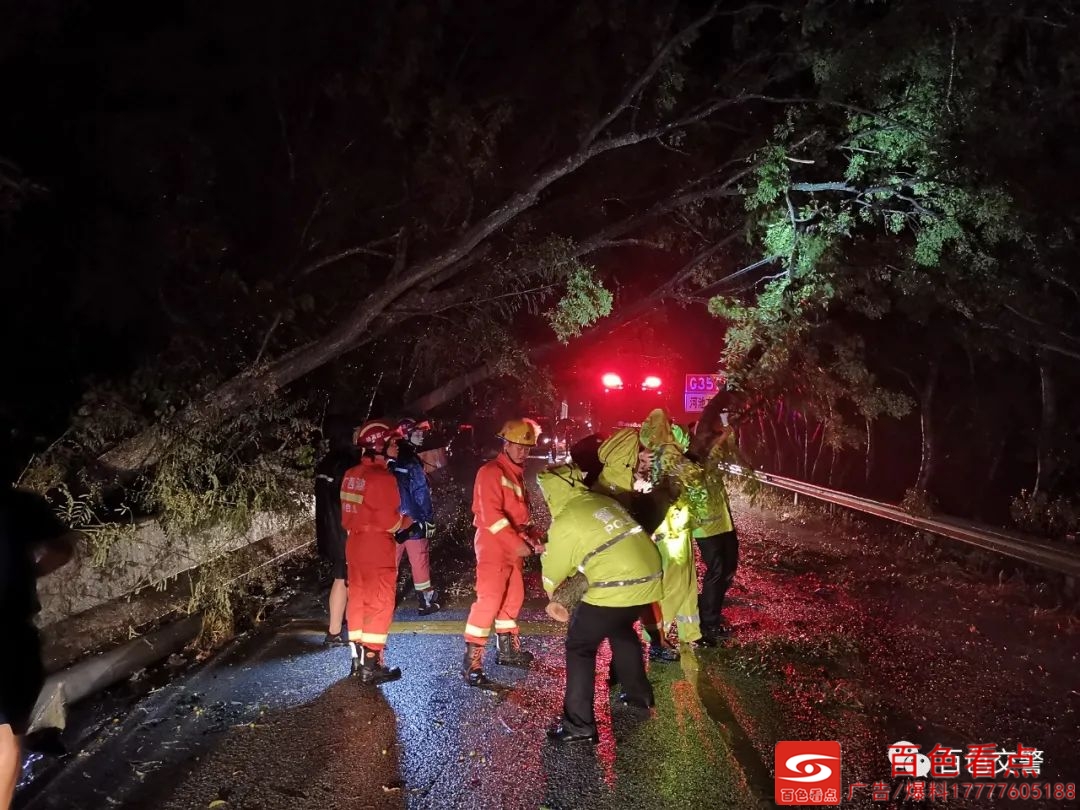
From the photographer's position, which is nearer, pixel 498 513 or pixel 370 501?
pixel 498 513

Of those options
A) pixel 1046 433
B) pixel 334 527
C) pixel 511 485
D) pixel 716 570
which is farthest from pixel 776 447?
pixel 511 485

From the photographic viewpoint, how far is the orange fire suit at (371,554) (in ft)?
17.0

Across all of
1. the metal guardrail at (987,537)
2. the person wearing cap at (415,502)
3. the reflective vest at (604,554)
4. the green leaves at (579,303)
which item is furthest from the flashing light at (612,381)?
the reflective vest at (604,554)

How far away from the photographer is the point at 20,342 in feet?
30.3

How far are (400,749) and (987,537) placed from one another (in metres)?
6.04

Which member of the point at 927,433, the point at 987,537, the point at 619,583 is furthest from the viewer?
the point at 927,433

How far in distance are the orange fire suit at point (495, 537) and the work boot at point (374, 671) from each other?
24.4 inches

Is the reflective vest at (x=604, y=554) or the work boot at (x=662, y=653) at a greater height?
the reflective vest at (x=604, y=554)

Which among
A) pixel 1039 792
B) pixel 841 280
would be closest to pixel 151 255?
pixel 841 280

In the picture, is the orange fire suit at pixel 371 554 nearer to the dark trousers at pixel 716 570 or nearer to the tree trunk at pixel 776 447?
the dark trousers at pixel 716 570

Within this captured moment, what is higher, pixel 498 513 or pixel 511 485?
pixel 511 485

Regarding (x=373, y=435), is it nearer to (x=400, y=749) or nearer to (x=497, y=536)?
(x=497, y=536)

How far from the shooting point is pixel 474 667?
5062 mm

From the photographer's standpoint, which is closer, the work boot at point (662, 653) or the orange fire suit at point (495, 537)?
the orange fire suit at point (495, 537)
